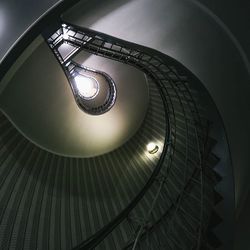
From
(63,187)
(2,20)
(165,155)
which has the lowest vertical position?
(63,187)

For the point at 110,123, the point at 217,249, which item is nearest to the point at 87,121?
the point at 110,123

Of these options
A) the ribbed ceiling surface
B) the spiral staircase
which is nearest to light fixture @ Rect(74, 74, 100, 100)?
the spiral staircase

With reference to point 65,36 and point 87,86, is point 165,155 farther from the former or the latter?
point 87,86

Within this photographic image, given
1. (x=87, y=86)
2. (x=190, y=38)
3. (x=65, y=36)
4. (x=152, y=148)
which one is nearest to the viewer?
(x=190, y=38)

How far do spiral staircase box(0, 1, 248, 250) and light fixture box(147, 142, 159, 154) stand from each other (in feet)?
0.35

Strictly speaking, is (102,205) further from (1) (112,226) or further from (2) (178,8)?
(2) (178,8)

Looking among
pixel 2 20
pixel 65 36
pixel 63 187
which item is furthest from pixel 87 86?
pixel 2 20

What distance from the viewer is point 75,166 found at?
19.6 ft

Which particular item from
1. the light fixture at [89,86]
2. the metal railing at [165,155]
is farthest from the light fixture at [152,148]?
the light fixture at [89,86]

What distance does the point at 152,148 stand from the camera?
5.97 m

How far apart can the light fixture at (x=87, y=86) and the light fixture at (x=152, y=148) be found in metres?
1.63

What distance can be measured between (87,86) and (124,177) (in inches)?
83.2

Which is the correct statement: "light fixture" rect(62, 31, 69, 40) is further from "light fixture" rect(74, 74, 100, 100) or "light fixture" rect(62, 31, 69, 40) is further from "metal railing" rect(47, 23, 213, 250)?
"light fixture" rect(74, 74, 100, 100)

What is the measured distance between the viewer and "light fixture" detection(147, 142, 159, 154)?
590 cm
